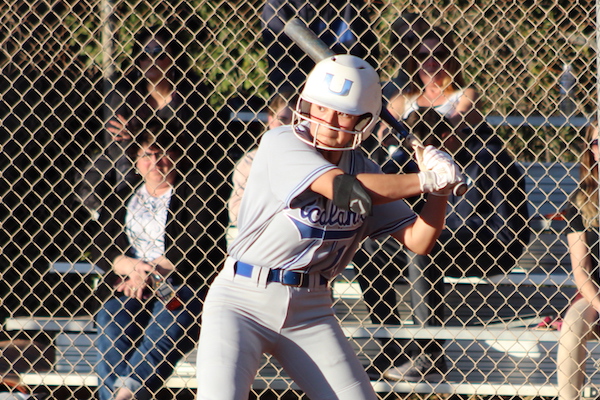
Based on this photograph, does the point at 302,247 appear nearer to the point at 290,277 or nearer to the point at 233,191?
the point at 290,277

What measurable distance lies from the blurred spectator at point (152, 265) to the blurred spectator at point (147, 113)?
0.27ft

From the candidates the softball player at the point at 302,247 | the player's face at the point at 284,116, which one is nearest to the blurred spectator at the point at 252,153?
the player's face at the point at 284,116

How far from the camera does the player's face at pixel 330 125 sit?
2180mm

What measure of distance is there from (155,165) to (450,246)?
4.86 feet

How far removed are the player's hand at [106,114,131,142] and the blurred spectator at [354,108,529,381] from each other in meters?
1.29

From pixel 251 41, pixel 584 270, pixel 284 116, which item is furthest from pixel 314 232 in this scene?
pixel 251 41

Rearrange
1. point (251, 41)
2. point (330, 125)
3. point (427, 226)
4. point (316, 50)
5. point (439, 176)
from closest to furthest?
1. point (439, 176)
2. point (330, 125)
3. point (427, 226)
4. point (316, 50)
5. point (251, 41)

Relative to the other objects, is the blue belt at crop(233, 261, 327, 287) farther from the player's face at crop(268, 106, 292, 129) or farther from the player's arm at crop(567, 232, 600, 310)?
the player's arm at crop(567, 232, 600, 310)

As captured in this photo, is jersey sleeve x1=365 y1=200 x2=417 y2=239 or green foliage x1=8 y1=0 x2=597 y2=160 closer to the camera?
jersey sleeve x1=365 y1=200 x2=417 y2=239

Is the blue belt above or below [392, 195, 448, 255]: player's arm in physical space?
below

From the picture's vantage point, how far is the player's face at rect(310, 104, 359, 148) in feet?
7.15

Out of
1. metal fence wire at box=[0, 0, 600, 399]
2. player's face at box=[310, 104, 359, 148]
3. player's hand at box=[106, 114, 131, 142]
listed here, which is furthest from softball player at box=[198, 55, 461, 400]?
player's hand at box=[106, 114, 131, 142]

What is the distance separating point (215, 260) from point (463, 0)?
3615 mm

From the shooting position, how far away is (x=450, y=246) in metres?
3.47
